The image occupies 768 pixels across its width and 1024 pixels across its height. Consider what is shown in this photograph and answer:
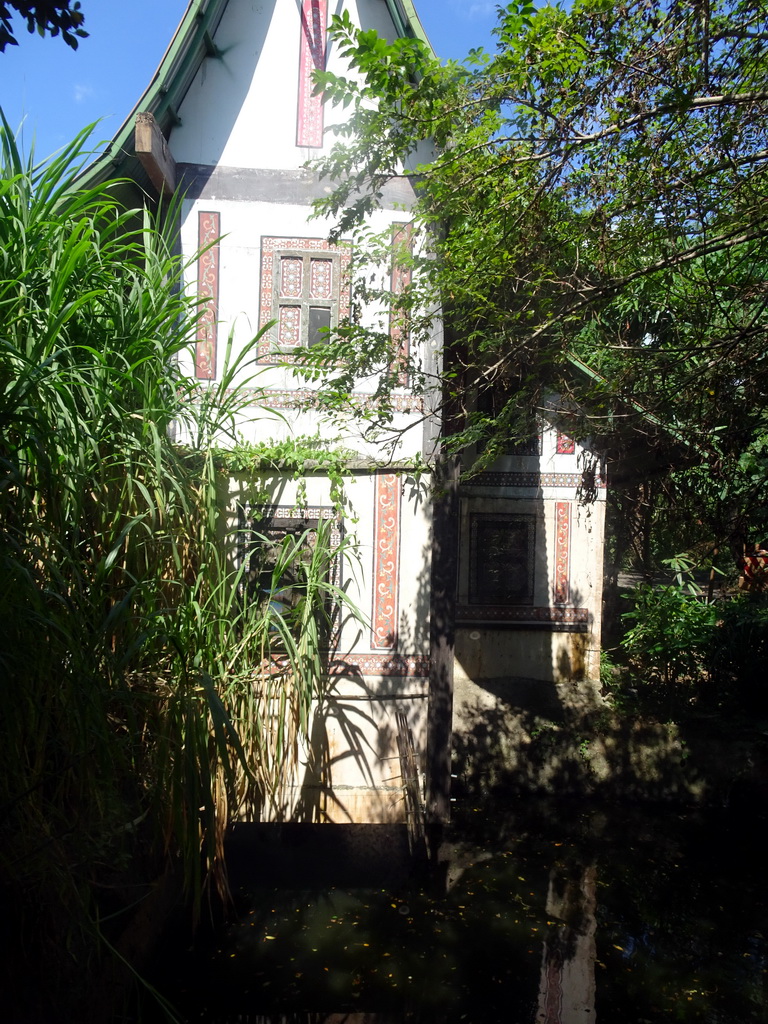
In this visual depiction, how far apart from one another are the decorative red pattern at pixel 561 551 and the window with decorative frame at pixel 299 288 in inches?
152

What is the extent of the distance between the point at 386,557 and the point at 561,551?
3.47 meters

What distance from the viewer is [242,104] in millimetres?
5867

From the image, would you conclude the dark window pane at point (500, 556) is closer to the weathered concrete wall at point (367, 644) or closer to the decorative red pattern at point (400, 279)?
the weathered concrete wall at point (367, 644)

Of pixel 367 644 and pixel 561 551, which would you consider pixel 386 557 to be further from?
pixel 561 551

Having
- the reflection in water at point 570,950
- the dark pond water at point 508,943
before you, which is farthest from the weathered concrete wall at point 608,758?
the reflection in water at point 570,950

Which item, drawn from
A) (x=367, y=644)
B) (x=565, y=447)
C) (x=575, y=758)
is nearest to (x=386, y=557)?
(x=367, y=644)

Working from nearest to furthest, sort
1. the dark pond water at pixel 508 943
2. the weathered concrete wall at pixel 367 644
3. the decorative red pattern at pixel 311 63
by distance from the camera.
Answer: the dark pond water at pixel 508 943
the weathered concrete wall at pixel 367 644
the decorative red pattern at pixel 311 63

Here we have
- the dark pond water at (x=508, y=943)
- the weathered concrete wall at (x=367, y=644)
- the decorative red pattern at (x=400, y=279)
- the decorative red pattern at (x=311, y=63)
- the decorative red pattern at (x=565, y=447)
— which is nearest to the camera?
the dark pond water at (x=508, y=943)

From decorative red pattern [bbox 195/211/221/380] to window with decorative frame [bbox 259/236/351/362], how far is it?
34cm

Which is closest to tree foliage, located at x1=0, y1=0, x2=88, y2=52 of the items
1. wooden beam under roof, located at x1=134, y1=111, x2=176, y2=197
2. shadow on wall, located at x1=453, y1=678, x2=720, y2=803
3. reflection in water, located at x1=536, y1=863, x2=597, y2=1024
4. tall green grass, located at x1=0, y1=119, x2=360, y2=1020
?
tall green grass, located at x1=0, y1=119, x2=360, y2=1020

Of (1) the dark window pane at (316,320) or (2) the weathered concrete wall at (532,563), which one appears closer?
(1) the dark window pane at (316,320)

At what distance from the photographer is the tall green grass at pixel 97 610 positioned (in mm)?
2760

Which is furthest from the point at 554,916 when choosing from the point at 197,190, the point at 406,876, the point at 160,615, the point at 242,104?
the point at 242,104

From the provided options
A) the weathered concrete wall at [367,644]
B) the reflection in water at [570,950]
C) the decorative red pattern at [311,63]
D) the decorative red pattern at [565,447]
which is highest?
the decorative red pattern at [311,63]
